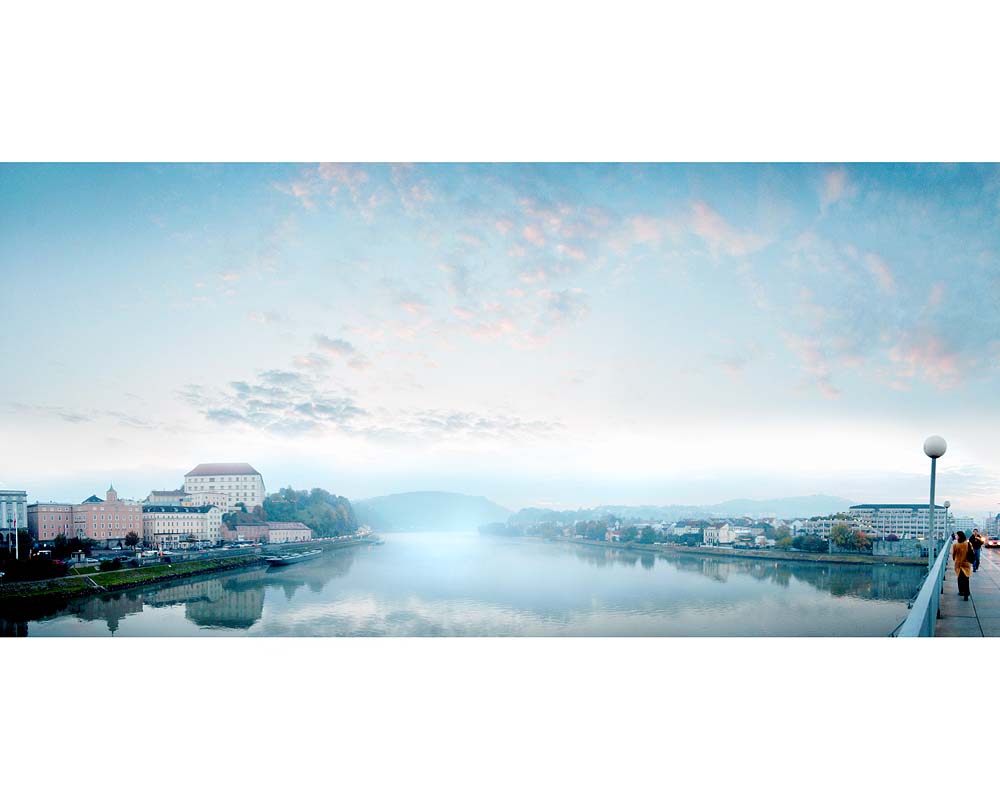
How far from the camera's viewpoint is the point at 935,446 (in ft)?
15.1

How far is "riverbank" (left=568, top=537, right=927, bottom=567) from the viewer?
1806cm

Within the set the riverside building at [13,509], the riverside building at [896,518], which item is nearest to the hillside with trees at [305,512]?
the riverside building at [13,509]

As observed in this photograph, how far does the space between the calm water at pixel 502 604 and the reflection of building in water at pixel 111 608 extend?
0.06ft

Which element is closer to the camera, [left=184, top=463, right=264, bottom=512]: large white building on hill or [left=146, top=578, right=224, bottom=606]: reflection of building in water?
[left=146, top=578, right=224, bottom=606]: reflection of building in water

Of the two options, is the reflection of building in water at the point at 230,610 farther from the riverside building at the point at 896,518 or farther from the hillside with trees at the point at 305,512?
the riverside building at the point at 896,518

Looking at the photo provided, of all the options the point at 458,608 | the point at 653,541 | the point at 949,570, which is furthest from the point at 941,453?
the point at 653,541

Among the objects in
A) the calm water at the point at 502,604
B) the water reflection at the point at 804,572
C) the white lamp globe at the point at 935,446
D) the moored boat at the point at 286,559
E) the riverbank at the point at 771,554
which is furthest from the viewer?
the moored boat at the point at 286,559

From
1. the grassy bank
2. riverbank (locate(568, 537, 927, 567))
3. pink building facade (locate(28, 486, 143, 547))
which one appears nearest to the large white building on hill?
pink building facade (locate(28, 486, 143, 547))

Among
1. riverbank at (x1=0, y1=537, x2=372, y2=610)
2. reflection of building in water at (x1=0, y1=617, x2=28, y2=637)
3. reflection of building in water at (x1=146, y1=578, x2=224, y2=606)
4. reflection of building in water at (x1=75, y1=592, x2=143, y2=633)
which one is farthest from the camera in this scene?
reflection of building in water at (x1=146, y1=578, x2=224, y2=606)

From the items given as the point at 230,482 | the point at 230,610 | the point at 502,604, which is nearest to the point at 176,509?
the point at 230,482

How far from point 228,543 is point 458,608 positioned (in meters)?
16.6

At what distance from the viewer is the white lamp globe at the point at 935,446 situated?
4562 mm

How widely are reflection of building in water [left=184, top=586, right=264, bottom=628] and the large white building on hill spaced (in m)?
18.3

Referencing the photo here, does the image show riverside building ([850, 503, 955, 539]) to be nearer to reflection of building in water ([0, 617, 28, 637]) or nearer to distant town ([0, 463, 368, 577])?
distant town ([0, 463, 368, 577])
